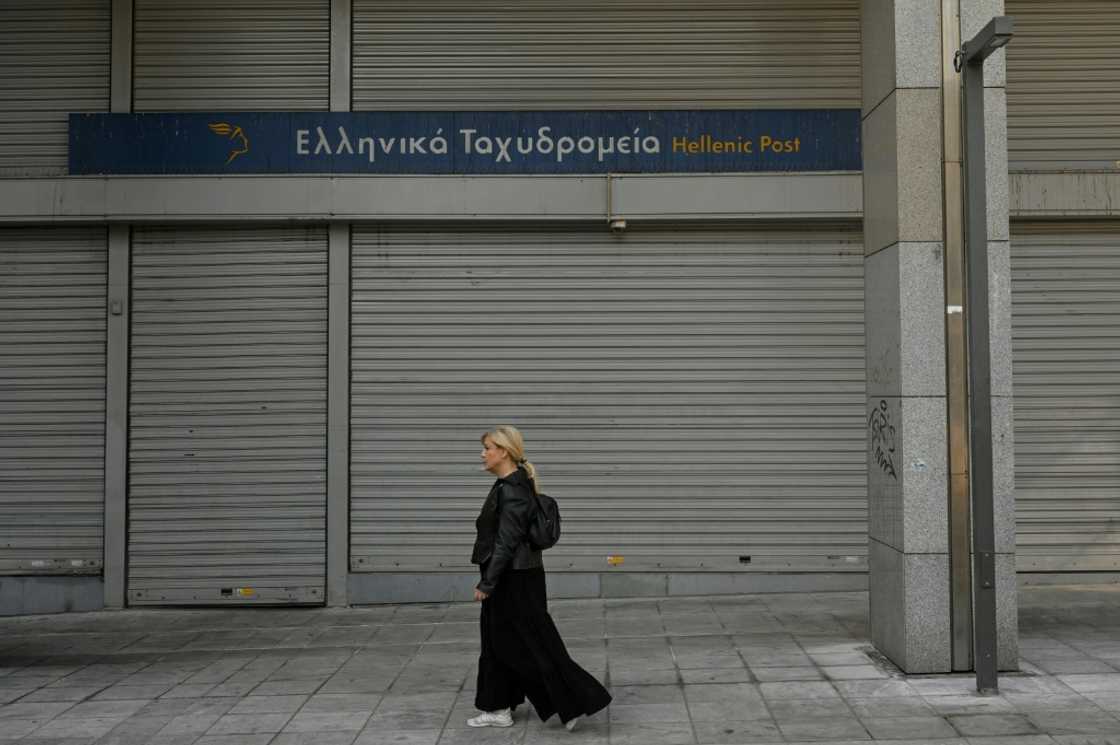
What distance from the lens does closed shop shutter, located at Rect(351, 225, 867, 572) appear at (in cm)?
1084

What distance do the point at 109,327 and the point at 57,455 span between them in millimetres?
1426

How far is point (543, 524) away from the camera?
6.40 metres

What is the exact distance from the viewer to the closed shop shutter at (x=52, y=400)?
10891mm

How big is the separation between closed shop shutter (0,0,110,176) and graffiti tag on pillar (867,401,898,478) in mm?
8385

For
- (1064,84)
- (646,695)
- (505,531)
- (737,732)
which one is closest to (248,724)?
(505,531)

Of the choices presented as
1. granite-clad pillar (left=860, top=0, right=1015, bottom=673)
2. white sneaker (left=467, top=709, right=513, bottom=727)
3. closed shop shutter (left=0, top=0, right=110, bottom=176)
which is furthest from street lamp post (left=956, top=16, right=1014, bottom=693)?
closed shop shutter (left=0, top=0, right=110, bottom=176)

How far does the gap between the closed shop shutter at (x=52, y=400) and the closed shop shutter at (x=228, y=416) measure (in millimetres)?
422

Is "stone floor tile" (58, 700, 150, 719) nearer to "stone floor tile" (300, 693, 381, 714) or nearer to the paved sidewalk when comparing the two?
the paved sidewalk

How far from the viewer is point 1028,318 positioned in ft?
36.1

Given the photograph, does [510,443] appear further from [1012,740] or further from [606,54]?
[606,54]

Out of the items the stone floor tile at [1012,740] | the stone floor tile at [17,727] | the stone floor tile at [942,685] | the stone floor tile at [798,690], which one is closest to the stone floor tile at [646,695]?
the stone floor tile at [798,690]

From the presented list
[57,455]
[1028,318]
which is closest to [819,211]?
[1028,318]

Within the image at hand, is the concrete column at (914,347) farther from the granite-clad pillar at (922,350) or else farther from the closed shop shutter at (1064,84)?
the closed shop shutter at (1064,84)

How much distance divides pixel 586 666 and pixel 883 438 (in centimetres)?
282
